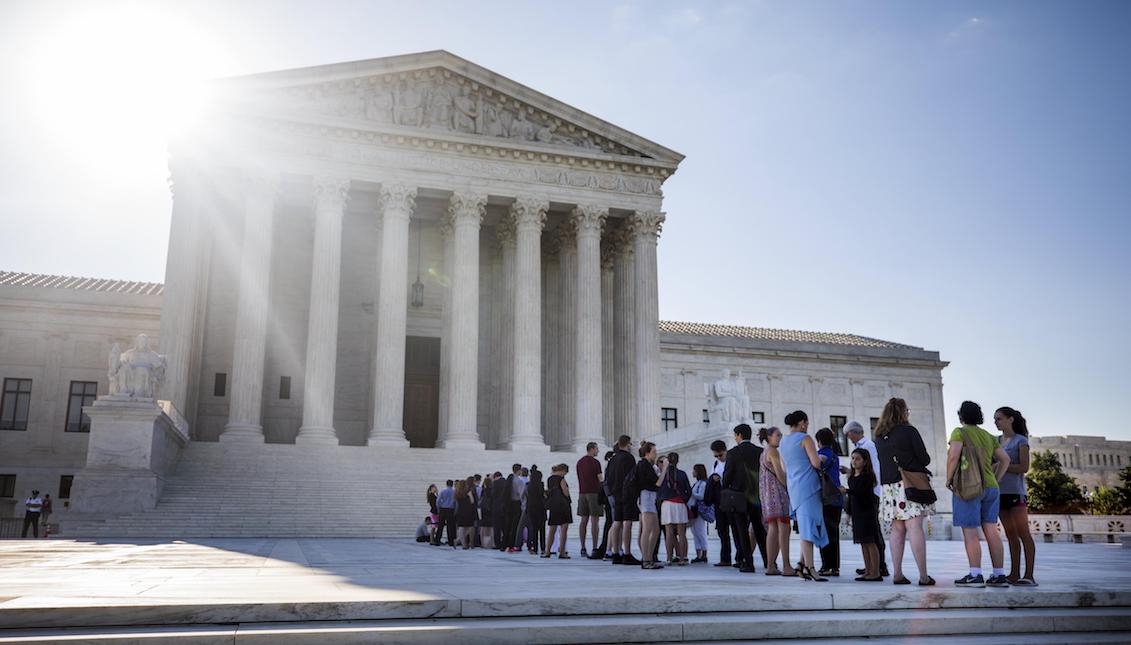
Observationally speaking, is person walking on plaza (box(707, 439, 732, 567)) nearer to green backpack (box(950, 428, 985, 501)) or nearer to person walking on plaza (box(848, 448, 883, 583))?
person walking on plaza (box(848, 448, 883, 583))

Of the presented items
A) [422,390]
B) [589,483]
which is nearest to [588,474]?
[589,483]

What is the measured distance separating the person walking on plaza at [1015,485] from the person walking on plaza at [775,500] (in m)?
2.45

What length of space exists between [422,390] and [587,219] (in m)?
10.5

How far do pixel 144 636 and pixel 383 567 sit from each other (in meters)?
5.84

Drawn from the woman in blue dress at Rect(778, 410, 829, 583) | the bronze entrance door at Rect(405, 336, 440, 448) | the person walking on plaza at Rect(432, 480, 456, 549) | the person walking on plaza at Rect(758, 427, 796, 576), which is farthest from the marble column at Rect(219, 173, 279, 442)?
the woman in blue dress at Rect(778, 410, 829, 583)

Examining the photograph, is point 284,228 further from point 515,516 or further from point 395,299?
point 515,516

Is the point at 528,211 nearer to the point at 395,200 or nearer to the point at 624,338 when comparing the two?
the point at 395,200

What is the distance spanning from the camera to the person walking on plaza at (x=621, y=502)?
13812 millimetres

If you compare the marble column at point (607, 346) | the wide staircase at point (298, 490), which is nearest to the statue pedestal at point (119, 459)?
the wide staircase at point (298, 490)

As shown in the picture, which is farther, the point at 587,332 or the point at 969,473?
the point at 587,332

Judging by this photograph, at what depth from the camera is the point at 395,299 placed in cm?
3316

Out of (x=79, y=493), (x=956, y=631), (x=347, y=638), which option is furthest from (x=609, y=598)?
(x=79, y=493)

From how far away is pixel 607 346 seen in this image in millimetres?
38969

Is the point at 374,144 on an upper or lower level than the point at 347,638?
upper
